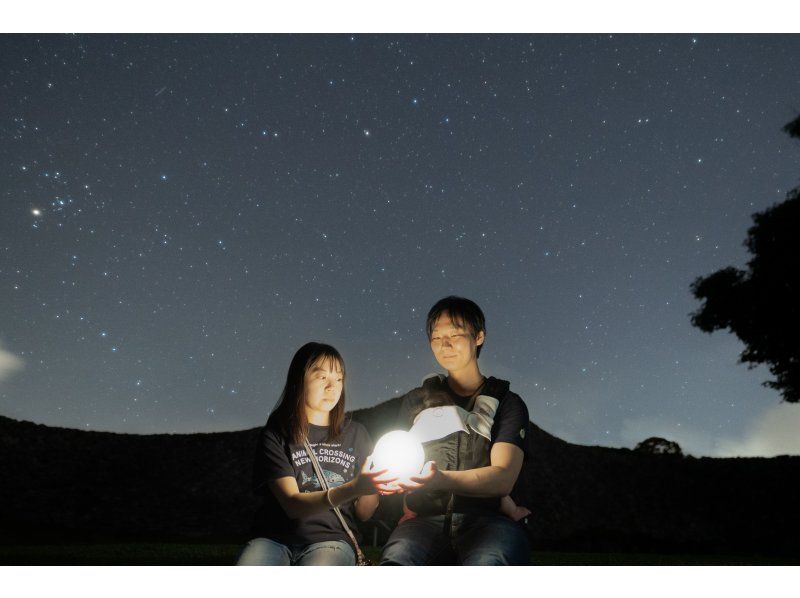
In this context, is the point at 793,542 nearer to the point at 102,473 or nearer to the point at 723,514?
the point at 723,514

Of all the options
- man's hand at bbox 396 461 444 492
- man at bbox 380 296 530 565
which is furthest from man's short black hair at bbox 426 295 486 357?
man's hand at bbox 396 461 444 492

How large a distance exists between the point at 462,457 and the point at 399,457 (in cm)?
49

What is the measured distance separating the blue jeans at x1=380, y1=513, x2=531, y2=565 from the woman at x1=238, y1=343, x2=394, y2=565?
0.25 m

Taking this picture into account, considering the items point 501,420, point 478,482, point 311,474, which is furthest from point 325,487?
point 501,420

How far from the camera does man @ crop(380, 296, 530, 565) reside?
245cm

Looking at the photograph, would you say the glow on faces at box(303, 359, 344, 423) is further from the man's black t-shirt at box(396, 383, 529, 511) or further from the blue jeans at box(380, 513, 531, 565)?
the blue jeans at box(380, 513, 531, 565)

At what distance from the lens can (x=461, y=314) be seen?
3066mm

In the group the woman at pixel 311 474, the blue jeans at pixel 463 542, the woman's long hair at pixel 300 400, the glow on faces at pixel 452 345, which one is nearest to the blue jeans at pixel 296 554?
the woman at pixel 311 474

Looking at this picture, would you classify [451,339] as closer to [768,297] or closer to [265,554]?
[265,554]

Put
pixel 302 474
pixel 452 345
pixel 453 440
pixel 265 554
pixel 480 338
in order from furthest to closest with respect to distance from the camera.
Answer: pixel 480 338 → pixel 452 345 → pixel 302 474 → pixel 453 440 → pixel 265 554

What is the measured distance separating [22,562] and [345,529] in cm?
344

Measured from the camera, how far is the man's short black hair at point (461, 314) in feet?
10.0

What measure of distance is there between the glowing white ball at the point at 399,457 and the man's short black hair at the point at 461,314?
32.1 inches

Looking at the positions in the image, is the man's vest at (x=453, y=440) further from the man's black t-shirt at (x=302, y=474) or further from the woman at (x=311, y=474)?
the man's black t-shirt at (x=302, y=474)
